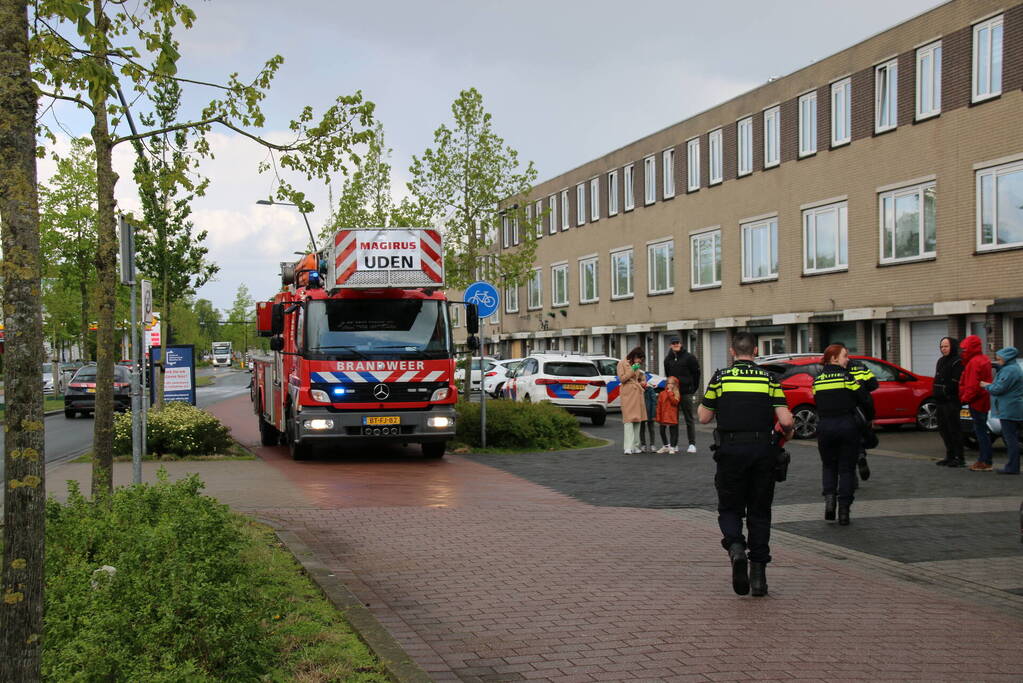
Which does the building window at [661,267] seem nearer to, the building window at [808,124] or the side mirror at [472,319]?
the building window at [808,124]

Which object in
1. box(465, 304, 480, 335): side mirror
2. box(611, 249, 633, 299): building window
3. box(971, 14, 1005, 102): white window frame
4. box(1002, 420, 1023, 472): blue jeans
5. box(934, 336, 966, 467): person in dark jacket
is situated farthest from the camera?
box(611, 249, 633, 299): building window

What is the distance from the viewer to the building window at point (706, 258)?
36812 millimetres

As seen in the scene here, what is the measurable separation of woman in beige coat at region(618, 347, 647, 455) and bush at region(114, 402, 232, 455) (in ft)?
21.5

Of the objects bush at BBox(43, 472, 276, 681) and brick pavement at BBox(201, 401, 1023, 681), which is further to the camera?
brick pavement at BBox(201, 401, 1023, 681)

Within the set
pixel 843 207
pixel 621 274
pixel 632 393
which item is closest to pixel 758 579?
pixel 632 393

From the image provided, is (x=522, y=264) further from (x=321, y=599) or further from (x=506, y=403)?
(x=321, y=599)

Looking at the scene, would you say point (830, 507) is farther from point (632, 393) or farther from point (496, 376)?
point (496, 376)

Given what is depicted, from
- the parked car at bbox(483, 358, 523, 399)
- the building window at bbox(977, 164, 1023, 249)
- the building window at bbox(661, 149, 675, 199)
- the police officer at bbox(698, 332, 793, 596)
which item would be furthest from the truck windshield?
the building window at bbox(661, 149, 675, 199)

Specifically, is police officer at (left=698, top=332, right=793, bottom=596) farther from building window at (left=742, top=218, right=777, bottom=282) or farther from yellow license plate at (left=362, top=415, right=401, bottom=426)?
building window at (left=742, top=218, right=777, bottom=282)

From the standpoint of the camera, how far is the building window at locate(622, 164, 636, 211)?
43.7 meters

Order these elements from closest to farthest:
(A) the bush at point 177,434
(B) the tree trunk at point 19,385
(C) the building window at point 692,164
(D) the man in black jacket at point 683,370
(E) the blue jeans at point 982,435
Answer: (B) the tree trunk at point 19,385, (E) the blue jeans at point 982,435, (A) the bush at point 177,434, (D) the man in black jacket at point 683,370, (C) the building window at point 692,164

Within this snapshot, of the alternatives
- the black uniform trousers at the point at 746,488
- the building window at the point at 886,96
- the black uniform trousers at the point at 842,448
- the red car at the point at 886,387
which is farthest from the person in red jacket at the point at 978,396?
the building window at the point at 886,96

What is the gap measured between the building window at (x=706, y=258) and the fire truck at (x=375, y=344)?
2251cm

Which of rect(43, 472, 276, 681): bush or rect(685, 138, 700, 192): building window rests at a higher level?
rect(685, 138, 700, 192): building window
